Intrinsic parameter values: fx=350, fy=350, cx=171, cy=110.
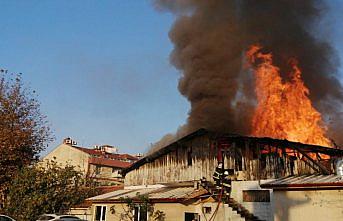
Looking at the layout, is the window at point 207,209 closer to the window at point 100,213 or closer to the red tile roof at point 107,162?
the window at point 100,213

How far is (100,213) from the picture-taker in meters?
23.8

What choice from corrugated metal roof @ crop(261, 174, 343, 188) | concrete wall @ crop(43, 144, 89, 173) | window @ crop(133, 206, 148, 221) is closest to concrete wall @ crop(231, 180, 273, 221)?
corrugated metal roof @ crop(261, 174, 343, 188)

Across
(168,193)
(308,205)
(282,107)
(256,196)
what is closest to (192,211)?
(168,193)

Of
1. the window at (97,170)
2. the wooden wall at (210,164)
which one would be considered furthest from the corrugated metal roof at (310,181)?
the window at (97,170)

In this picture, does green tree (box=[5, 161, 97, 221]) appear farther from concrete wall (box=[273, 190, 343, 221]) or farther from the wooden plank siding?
concrete wall (box=[273, 190, 343, 221])

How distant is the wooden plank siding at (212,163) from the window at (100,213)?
2.83 metres

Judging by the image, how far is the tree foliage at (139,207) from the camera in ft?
66.0

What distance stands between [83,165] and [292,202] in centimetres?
3870

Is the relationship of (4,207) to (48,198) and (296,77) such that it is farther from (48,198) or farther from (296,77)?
(296,77)

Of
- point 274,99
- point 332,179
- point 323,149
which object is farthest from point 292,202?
point 274,99

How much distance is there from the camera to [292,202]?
48.9ft

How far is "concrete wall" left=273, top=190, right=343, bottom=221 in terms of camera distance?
544 inches

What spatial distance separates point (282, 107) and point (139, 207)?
1179 cm

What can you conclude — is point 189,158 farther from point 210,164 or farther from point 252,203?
point 252,203
